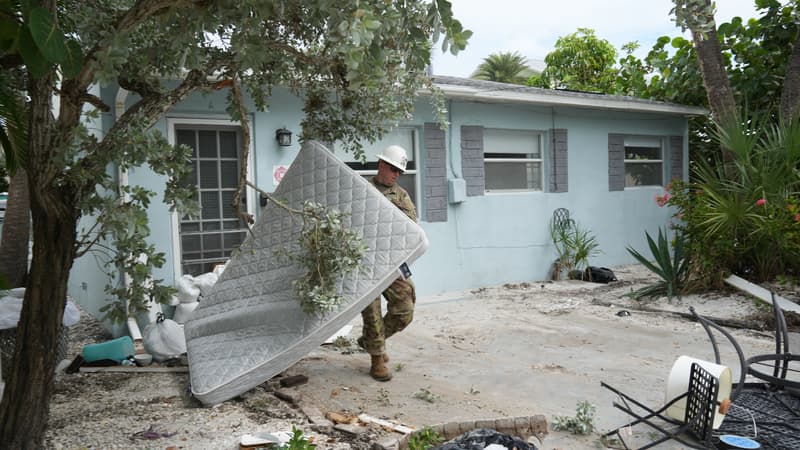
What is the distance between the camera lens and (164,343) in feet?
16.9

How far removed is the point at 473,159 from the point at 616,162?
3.37m

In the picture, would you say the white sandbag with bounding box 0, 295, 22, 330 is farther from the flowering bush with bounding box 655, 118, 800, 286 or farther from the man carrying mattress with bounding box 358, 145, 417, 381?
the flowering bush with bounding box 655, 118, 800, 286

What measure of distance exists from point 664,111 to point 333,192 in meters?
8.77

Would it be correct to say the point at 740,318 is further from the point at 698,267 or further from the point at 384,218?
the point at 384,218

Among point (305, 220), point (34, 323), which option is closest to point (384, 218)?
point (305, 220)

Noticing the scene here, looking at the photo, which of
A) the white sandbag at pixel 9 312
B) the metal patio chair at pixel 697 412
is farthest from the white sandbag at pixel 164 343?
the metal patio chair at pixel 697 412

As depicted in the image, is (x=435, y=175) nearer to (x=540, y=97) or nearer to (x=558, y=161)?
(x=540, y=97)

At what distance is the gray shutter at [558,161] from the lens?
10078 millimetres

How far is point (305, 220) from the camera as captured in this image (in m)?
3.53

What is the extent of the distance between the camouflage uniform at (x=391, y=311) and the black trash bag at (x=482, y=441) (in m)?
1.62

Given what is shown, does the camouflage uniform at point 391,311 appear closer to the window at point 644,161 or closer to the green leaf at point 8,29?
the green leaf at point 8,29

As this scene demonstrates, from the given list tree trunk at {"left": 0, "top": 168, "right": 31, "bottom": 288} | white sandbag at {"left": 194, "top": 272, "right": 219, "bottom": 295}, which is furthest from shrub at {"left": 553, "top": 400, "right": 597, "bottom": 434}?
tree trunk at {"left": 0, "top": 168, "right": 31, "bottom": 288}

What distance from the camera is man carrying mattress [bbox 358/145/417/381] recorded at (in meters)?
4.72

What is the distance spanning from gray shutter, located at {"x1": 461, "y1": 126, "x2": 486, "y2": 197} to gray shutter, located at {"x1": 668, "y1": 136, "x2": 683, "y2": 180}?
4.82 m
